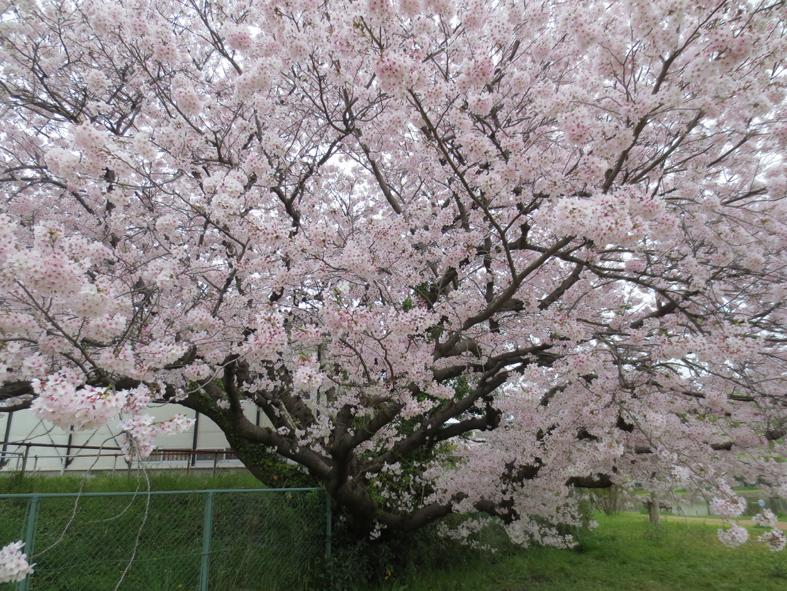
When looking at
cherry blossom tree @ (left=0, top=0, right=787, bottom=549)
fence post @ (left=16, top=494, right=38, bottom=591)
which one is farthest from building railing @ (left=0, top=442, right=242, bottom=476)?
fence post @ (left=16, top=494, right=38, bottom=591)

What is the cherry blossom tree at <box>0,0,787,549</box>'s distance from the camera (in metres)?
3.04

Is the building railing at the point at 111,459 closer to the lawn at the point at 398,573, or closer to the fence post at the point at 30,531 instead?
the lawn at the point at 398,573

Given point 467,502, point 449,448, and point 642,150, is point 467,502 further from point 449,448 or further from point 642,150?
point 642,150

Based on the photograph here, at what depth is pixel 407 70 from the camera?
271cm

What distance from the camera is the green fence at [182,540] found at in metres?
4.39

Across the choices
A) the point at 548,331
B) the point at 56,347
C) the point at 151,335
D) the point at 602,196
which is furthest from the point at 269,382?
the point at 602,196

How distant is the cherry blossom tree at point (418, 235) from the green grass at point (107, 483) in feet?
3.64

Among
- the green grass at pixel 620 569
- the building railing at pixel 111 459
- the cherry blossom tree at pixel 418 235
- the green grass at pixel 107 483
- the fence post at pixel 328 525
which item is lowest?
the green grass at pixel 620 569

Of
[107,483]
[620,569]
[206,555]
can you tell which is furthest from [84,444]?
[620,569]

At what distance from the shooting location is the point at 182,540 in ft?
18.5

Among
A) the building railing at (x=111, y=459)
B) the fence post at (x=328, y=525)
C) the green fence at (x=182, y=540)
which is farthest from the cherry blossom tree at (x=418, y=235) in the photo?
the building railing at (x=111, y=459)

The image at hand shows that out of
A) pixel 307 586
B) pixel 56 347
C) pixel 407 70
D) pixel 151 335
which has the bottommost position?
pixel 307 586

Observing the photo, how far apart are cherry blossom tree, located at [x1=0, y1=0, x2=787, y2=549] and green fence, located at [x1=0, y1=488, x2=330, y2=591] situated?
70 centimetres

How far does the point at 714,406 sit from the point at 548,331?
1.85 meters
